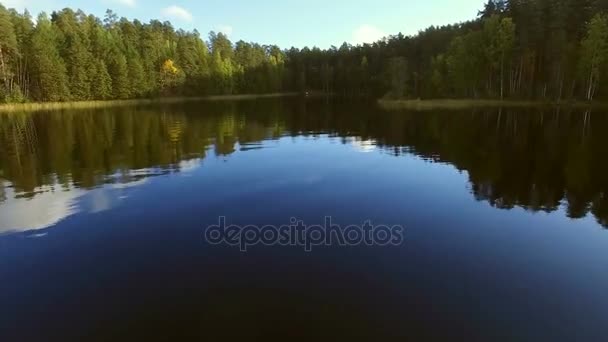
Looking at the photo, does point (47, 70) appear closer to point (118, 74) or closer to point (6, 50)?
point (6, 50)

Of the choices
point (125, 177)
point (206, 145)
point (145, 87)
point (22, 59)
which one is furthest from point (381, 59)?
point (125, 177)

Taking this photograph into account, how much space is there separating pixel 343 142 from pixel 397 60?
78855 millimetres

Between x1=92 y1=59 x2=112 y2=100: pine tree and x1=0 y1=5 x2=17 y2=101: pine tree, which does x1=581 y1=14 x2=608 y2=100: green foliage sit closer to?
x1=92 y1=59 x2=112 y2=100: pine tree

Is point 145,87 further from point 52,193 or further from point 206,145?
point 52,193

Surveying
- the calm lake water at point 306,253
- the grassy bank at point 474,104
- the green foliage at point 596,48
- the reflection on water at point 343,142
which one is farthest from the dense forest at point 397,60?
the calm lake water at point 306,253

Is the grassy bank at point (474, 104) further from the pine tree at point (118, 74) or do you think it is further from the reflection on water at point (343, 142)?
the pine tree at point (118, 74)

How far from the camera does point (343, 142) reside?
126 feet

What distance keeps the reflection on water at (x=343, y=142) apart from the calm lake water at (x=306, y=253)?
0.23m

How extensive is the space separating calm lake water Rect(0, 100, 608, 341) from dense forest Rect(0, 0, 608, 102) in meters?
63.1

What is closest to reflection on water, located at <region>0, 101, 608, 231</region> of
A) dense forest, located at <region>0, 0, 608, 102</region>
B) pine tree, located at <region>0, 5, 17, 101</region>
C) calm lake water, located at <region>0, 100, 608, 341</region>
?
calm lake water, located at <region>0, 100, 608, 341</region>

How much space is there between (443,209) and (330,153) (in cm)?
1583

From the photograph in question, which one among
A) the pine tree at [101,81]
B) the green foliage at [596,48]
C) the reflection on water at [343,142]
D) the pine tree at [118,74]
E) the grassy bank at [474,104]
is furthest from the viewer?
the pine tree at [118,74]

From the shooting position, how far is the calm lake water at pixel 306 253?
8.91 m

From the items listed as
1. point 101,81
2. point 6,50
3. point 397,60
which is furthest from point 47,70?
point 397,60
